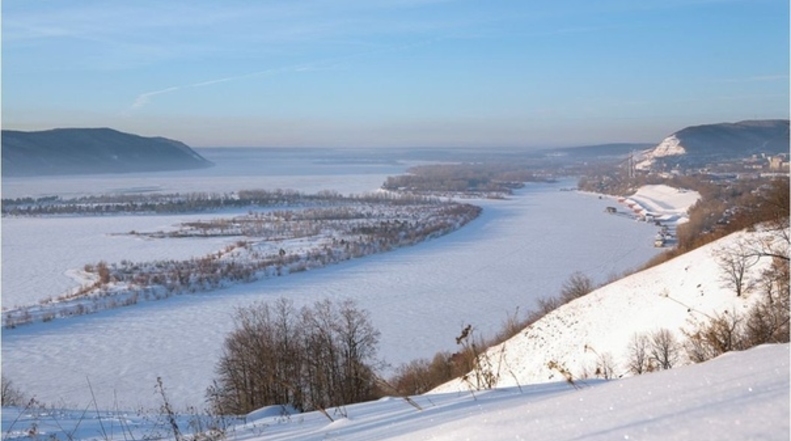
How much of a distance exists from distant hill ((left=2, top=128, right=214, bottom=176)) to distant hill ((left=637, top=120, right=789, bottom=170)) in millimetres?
95216

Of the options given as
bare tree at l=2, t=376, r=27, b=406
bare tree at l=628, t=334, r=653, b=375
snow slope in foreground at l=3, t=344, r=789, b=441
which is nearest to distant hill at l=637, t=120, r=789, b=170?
bare tree at l=628, t=334, r=653, b=375

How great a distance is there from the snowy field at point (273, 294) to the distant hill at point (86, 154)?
71.0 m

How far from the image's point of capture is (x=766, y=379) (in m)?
2.15

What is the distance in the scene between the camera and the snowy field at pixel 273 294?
1915cm

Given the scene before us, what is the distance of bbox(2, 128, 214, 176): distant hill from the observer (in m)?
115

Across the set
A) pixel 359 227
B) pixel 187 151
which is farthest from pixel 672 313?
pixel 187 151

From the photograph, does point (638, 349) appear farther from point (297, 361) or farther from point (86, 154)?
point (86, 154)

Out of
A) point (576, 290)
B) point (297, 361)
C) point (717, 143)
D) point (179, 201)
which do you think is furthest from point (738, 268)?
point (717, 143)

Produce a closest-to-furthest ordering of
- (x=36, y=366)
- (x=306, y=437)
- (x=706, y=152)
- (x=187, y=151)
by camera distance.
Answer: (x=306, y=437) → (x=36, y=366) → (x=706, y=152) → (x=187, y=151)

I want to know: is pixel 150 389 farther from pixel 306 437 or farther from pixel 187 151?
pixel 187 151

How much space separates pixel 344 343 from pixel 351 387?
3112mm

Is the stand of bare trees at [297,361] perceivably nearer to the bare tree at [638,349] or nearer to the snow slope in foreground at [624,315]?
the snow slope in foreground at [624,315]

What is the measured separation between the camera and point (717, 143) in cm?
7812

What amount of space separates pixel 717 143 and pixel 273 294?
65582mm
